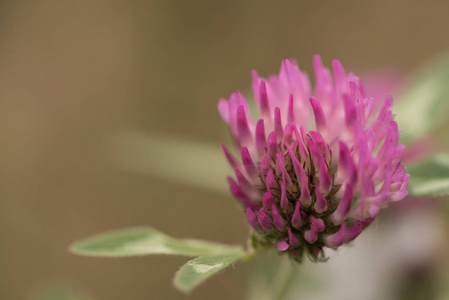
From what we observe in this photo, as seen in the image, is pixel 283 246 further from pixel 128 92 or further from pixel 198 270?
pixel 128 92

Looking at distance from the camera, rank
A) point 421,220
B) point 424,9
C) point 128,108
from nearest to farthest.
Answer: point 421,220 → point 128,108 → point 424,9

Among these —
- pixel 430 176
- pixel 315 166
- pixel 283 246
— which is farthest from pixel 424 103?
pixel 283 246

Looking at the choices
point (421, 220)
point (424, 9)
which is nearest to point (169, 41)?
point (424, 9)

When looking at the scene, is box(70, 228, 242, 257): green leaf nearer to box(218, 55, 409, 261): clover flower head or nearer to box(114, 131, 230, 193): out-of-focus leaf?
box(218, 55, 409, 261): clover flower head

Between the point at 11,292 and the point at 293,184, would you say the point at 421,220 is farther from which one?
the point at 11,292

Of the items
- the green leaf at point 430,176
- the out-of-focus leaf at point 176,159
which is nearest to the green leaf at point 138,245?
the green leaf at point 430,176

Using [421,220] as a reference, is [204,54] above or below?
above
